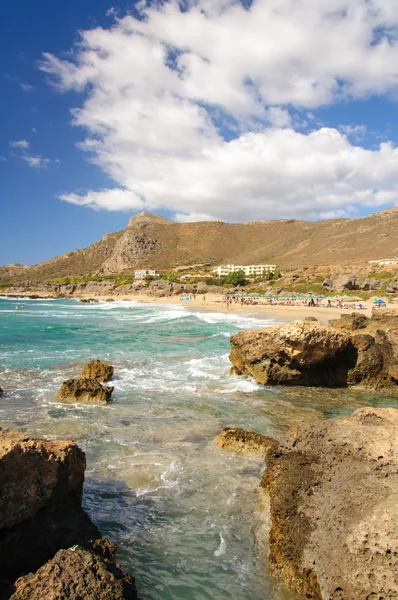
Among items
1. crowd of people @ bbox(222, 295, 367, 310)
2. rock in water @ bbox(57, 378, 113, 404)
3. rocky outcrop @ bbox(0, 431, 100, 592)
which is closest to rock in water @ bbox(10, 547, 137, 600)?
rocky outcrop @ bbox(0, 431, 100, 592)

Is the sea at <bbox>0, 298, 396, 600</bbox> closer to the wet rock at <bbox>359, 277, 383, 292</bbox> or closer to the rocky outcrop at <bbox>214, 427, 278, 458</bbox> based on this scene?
the rocky outcrop at <bbox>214, 427, 278, 458</bbox>

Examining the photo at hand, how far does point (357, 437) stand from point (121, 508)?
342cm

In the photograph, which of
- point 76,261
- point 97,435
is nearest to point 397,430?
point 97,435

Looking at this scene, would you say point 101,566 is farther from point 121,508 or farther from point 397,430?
point 397,430

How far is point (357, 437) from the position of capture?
4.39 m

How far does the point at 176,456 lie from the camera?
705 cm

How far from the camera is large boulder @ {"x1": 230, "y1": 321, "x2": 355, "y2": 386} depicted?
37.2 ft

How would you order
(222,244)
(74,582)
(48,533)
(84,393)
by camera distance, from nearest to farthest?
(74,582), (48,533), (84,393), (222,244)

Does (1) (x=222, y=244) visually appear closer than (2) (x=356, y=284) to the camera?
No

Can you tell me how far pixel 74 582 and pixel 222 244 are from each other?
15762 cm

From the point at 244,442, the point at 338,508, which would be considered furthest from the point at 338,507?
the point at 244,442

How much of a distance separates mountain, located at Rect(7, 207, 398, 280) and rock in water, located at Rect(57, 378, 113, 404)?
9766cm

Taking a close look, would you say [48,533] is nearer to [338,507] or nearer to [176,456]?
[338,507]

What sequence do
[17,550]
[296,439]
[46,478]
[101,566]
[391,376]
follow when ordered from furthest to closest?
[391,376], [296,439], [46,478], [17,550], [101,566]
